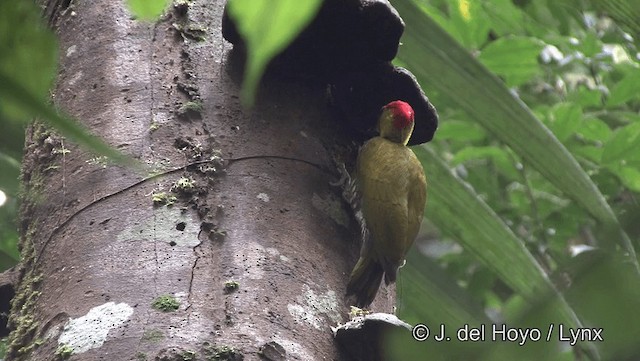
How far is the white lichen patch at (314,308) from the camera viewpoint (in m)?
1.55

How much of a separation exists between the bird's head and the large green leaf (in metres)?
0.12

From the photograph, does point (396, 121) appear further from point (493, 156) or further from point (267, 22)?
point (267, 22)

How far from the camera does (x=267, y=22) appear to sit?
1.77ft

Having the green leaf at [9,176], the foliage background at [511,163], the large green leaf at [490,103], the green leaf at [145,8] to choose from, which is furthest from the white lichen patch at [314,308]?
the green leaf at [145,8]

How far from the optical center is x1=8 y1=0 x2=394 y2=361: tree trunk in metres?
1.46

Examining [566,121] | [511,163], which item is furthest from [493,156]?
[566,121]

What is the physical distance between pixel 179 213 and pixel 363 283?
0.39 meters

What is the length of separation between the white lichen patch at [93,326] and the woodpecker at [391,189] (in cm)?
71

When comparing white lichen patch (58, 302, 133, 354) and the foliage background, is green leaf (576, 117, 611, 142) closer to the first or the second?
the foliage background

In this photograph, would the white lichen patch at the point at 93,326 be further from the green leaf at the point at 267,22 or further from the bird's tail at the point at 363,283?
the green leaf at the point at 267,22

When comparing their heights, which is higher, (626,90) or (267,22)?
(267,22)

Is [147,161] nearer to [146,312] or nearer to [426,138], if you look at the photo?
[146,312]

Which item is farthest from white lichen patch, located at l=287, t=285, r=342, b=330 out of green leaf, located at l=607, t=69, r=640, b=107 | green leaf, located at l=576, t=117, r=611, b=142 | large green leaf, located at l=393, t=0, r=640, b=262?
green leaf, located at l=607, t=69, r=640, b=107

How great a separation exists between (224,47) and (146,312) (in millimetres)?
745
